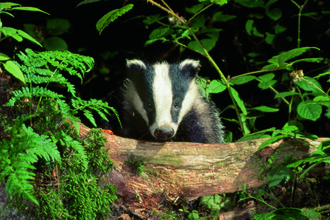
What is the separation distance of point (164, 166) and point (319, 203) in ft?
4.50

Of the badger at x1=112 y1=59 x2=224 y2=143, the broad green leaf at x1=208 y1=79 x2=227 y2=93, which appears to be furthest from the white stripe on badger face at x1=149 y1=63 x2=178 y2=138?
the broad green leaf at x1=208 y1=79 x2=227 y2=93

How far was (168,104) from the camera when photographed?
2.92m

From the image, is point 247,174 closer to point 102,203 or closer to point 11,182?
point 102,203

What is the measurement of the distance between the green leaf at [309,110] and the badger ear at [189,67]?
4.07ft

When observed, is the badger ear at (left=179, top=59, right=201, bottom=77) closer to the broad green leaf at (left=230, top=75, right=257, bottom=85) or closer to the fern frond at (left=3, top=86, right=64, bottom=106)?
the broad green leaf at (left=230, top=75, right=257, bottom=85)

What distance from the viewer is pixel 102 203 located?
1.89 meters

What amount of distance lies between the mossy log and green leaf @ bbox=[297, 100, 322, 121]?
0.22 metres

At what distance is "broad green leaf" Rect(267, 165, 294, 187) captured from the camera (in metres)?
2.21

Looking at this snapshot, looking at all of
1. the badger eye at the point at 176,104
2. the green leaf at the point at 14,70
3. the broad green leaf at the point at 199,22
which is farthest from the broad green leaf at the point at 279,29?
the green leaf at the point at 14,70

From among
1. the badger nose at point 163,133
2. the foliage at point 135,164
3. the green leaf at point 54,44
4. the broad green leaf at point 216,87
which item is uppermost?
the green leaf at point 54,44

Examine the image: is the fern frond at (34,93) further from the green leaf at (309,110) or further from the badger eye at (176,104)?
the green leaf at (309,110)

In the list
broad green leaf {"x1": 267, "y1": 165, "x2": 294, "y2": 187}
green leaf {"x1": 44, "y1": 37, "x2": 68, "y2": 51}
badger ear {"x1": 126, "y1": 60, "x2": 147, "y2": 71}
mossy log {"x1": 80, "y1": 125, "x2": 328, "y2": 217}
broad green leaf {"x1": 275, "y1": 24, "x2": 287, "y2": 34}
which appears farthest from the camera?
broad green leaf {"x1": 275, "y1": 24, "x2": 287, "y2": 34}

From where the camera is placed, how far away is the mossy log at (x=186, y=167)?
2039 mm

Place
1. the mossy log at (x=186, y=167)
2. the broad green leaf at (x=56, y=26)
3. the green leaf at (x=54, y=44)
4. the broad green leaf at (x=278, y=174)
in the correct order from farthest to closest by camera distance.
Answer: the broad green leaf at (x=56, y=26) < the green leaf at (x=54, y=44) < the broad green leaf at (x=278, y=174) < the mossy log at (x=186, y=167)
